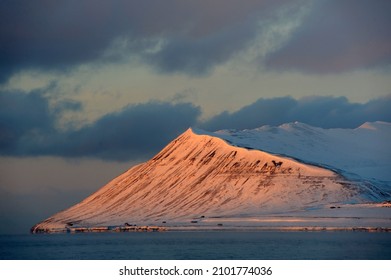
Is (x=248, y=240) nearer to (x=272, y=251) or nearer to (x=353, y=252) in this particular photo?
(x=272, y=251)

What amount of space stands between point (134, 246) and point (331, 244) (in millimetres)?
34481

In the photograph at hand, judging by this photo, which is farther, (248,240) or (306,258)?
(248,240)

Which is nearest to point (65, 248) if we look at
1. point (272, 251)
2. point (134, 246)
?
point (134, 246)

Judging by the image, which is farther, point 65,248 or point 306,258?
point 65,248

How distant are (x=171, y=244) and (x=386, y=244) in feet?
130
